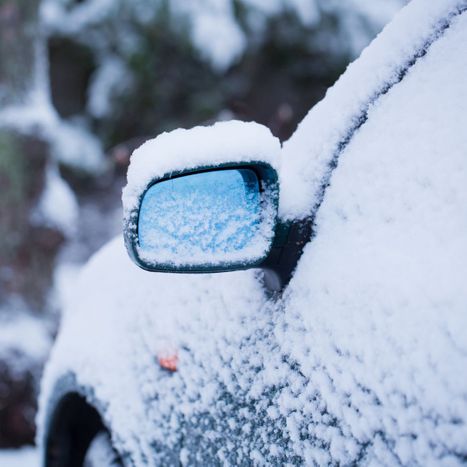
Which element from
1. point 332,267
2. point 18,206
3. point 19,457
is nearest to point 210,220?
point 332,267

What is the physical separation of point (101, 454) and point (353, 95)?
127 cm

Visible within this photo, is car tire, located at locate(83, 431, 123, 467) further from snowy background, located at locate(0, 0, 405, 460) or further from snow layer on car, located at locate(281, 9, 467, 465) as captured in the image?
snowy background, located at locate(0, 0, 405, 460)

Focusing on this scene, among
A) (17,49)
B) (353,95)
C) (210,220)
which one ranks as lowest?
(210,220)

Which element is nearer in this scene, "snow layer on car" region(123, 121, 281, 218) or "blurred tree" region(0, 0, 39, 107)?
"snow layer on car" region(123, 121, 281, 218)

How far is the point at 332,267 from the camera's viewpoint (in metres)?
0.95

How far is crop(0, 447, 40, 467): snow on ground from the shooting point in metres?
2.96

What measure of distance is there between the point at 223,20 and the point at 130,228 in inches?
222

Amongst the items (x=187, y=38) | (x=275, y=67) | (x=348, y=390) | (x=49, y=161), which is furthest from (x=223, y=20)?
(x=348, y=390)

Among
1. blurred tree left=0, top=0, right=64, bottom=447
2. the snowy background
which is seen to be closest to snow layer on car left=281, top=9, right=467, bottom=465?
blurred tree left=0, top=0, right=64, bottom=447

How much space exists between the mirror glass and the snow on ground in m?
2.61

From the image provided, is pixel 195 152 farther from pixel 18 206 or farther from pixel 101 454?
pixel 18 206

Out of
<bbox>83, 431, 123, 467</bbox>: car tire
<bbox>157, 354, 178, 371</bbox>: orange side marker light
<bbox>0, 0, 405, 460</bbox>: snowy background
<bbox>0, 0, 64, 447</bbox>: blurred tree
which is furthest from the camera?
<bbox>0, 0, 405, 460</bbox>: snowy background

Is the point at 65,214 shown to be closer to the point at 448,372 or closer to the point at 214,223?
the point at 214,223

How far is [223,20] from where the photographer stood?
5922 mm
